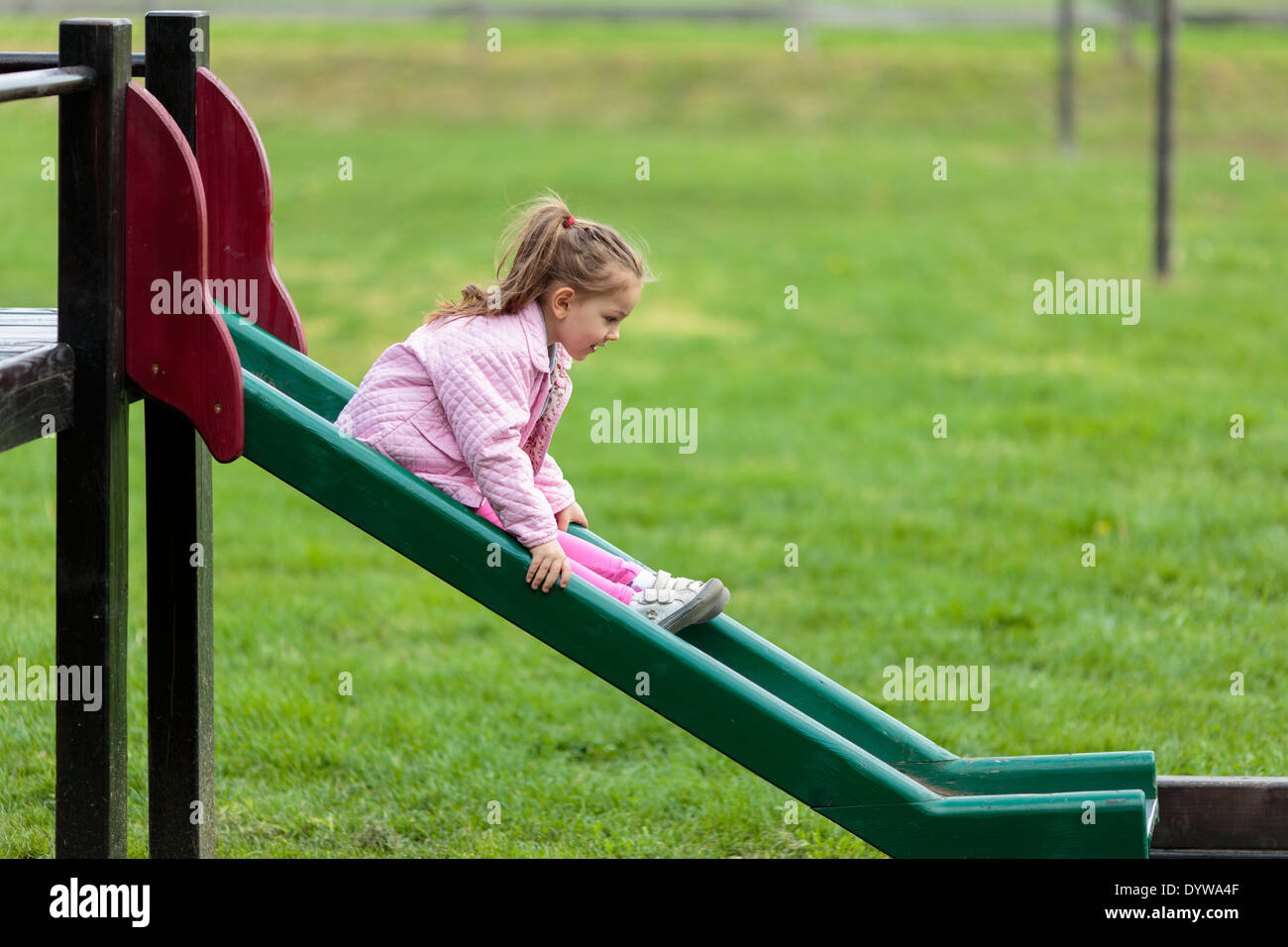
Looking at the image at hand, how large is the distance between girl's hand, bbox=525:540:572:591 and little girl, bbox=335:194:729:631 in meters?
0.03

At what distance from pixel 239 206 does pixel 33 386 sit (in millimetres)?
858

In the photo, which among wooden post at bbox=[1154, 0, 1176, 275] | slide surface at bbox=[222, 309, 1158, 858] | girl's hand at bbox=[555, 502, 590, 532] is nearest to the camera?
slide surface at bbox=[222, 309, 1158, 858]

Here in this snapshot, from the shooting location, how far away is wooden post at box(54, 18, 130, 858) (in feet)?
10.4

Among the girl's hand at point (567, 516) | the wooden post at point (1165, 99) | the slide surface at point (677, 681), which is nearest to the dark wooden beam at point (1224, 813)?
the slide surface at point (677, 681)

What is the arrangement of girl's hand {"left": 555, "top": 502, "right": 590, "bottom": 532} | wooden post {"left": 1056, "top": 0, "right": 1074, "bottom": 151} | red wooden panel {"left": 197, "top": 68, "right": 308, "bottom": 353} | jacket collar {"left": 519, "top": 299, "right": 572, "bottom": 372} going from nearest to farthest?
jacket collar {"left": 519, "top": 299, "right": 572, "bottom": 372} → red wooden panel {"left": 197, "top": 68, "right": 308, "bottom": 353} → girl's hand {"left": 555, "top": 502, "right": 590, "bottom": 532} → wooden post {"left": 1056, "top": 0, "right": 1074, "bottom": 151}

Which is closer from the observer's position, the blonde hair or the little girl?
the little girl

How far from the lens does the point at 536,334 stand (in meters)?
3.49

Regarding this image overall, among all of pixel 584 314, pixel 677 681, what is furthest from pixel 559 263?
pixel 677 681

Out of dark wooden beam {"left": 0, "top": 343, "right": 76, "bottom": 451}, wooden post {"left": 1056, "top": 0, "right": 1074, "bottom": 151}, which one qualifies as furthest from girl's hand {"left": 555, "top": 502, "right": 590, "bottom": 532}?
wooden post {"left": 1056, "top": 0, "right": 1074, "bottom": 151}

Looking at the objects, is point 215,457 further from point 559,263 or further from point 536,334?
point 559,263

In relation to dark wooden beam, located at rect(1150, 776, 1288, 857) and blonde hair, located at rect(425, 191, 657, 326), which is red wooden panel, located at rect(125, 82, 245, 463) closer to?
blonde hair, located at rect(425, 191, 657, 326)

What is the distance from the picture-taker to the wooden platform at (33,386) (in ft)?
9.83

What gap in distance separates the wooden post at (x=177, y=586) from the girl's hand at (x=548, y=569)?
0.88 m
